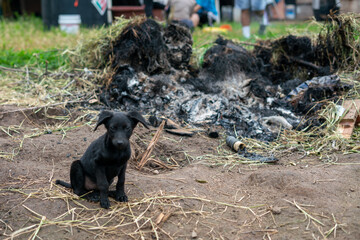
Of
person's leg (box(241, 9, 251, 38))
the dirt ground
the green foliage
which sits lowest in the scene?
the dirt ground

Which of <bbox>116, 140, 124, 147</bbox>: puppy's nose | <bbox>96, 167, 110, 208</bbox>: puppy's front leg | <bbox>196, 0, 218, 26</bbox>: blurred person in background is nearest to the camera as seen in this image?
<bbox>116, 140, 124, 147</bbox>: puppy's nose

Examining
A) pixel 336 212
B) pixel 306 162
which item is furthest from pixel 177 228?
pixel 306 162

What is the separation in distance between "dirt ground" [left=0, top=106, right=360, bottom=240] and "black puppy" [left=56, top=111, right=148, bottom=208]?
4.9 inches

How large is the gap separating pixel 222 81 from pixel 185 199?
380cm

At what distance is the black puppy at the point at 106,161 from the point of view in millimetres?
3348

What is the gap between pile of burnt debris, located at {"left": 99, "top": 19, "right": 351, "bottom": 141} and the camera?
626 cm

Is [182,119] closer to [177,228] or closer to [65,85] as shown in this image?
[65,85]

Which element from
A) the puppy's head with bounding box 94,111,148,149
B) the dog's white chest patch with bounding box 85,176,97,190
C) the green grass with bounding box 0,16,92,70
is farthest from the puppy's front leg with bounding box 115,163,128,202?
the green grass with bounding box 0,16,92,70

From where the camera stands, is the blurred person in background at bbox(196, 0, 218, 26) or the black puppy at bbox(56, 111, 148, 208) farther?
the blurred person in background at bbox(196, 0, 218, 26)

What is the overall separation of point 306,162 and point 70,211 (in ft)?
9.52

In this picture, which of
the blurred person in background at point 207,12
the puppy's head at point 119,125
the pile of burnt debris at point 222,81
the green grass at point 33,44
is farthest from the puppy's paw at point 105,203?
the blurred person in background at point 207,12

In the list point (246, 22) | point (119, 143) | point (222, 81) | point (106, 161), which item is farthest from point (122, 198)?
point (246, 22)

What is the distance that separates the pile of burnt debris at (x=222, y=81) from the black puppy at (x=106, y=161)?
249 centimetres

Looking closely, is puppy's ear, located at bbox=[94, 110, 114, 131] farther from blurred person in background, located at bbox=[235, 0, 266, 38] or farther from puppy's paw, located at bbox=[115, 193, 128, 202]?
blurred person in background, located at bbox=[235, 0, 266, 38]
